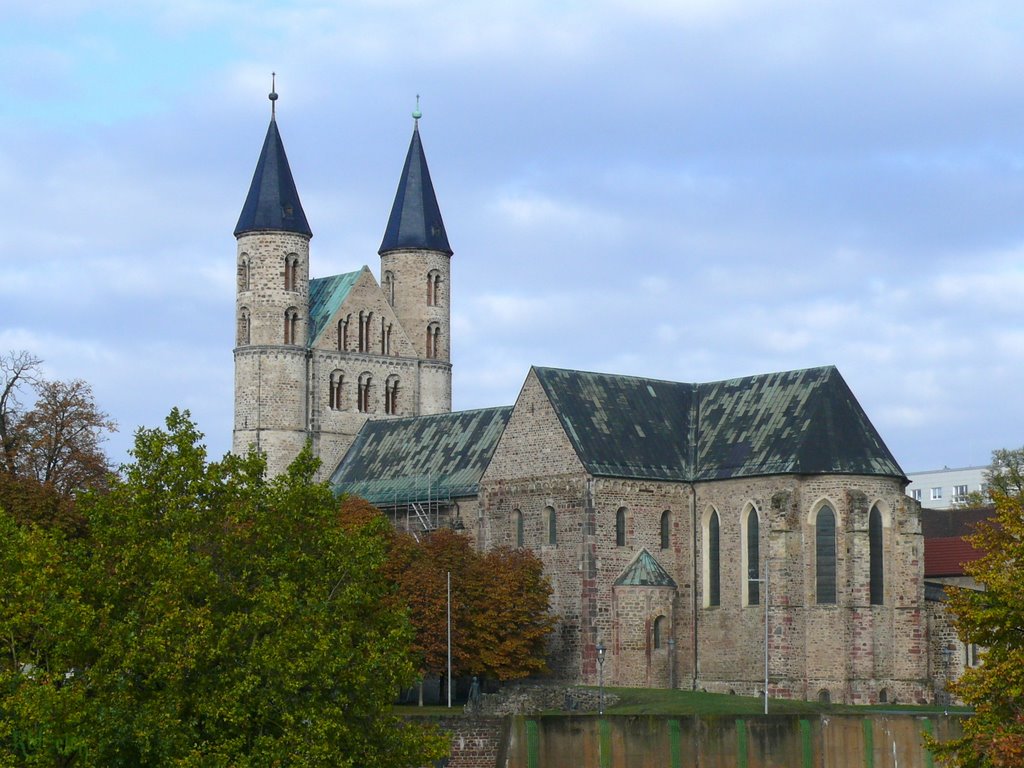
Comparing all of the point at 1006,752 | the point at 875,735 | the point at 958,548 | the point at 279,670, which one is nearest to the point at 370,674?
the point at 279,670

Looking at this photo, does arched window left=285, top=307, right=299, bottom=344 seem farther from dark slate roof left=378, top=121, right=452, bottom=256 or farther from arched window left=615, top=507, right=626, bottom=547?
arched window left=615, top=507, right=626, bottom=547

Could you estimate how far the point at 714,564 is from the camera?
91.6m

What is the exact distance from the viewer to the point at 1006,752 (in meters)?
49.4

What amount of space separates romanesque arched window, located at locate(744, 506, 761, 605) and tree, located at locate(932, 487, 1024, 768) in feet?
117

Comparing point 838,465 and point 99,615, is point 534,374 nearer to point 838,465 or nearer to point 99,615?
point 838,465

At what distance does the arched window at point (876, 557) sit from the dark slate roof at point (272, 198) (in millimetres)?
36777

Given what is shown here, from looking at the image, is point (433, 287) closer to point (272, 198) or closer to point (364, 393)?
point (364, 393)

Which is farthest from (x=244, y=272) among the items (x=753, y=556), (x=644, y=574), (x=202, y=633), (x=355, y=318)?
(x=202, y=633)

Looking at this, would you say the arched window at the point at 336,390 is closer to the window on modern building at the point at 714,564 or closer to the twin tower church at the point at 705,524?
the twin tower church at the point at 705,524

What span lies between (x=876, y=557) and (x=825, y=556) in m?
2.05

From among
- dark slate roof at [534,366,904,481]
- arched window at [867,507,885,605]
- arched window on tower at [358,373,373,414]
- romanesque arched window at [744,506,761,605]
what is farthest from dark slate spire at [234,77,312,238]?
arched window at [867,507,885,605]

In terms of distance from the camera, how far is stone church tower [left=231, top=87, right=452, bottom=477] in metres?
112

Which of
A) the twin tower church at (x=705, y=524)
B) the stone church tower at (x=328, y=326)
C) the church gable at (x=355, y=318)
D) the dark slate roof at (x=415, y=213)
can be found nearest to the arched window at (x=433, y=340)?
the stone church tower at (x=328, y=326)

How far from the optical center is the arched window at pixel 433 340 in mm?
119438
